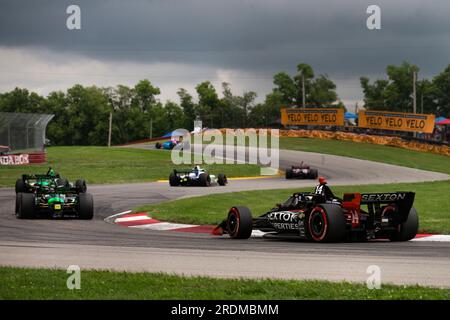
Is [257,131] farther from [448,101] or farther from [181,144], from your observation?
[448,101]

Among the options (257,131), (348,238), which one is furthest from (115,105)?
(348,238)

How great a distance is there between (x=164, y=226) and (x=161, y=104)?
124853 mm

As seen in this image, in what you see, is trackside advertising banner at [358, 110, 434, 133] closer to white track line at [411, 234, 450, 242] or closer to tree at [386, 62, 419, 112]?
white track line at [411, 234, 450, 242]

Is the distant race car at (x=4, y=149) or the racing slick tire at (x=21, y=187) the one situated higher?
the distant race car at (x=4, y=149)

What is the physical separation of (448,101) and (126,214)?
122120 mm

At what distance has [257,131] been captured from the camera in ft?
253

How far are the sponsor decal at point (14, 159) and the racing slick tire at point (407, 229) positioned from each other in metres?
39.3

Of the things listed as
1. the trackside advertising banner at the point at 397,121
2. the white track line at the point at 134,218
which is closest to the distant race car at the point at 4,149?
the white track line at the point at 134,218

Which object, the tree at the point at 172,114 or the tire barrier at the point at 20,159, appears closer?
the tire barrier at the point at 20,159

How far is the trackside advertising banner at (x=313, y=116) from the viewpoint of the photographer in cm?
7512

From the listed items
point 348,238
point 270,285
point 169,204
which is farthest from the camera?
point 169,204

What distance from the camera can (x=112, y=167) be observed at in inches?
2151

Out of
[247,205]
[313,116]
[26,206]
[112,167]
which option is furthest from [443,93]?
[26,206]

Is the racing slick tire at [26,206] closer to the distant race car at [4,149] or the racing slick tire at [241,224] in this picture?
the racing slick tire at [241,224]
